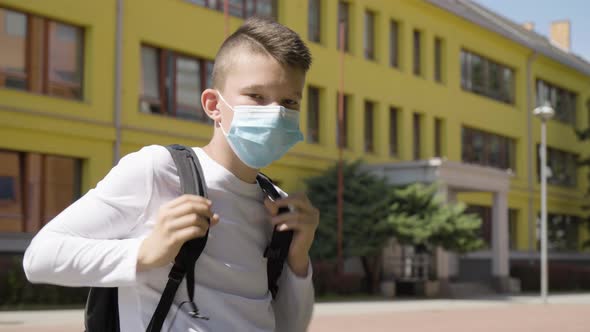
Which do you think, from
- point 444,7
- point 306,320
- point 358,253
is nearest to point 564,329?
point 358,253

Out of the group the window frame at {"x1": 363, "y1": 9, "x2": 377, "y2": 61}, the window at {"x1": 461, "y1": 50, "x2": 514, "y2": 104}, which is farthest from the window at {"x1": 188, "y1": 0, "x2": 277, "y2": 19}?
the window at {"x1": 461, "y1": 50, "x2": 514, "y2": 104}

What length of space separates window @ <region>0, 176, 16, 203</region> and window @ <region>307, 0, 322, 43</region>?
41.9 ft

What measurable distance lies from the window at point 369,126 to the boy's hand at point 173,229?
32.0m

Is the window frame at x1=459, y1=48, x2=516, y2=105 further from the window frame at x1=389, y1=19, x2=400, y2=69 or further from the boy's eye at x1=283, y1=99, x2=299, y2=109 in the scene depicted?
the boy's eye at x1=283, y1=99, x2=299, y2=109

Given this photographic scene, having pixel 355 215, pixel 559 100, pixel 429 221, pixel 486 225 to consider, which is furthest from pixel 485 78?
pixel 355 215

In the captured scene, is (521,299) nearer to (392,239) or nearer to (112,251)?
(392,239)

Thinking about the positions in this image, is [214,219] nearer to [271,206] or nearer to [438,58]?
[271,206]

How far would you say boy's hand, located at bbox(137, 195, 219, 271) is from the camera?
220cm

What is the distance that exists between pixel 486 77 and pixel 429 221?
53.3 feet

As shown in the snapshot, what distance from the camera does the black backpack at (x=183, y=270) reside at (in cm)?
230

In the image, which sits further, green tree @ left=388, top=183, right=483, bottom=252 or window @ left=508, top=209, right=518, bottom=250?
window @ left=508, top=209, right=518, bottom=250

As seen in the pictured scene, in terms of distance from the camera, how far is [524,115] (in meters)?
45.3

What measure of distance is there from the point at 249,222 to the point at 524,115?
145 feet

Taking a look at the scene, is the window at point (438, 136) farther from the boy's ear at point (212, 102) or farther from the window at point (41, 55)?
the boy's ear at point (212, 102)
